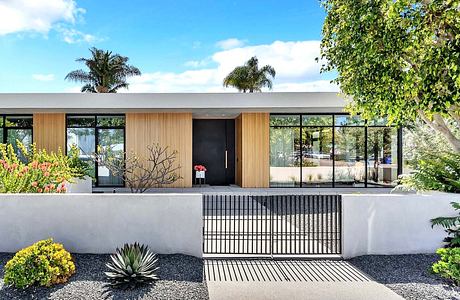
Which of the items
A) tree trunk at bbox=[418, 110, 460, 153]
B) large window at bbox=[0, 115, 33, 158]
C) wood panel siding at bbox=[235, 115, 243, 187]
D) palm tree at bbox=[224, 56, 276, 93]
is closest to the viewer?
tree trunk at bbox=[418, 110, 460, 153]

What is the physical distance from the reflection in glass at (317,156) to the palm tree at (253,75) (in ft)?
47.4

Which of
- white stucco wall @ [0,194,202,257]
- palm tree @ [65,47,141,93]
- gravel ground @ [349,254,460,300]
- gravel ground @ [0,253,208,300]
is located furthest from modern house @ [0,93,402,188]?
palm tree @ [65,47,141,93]

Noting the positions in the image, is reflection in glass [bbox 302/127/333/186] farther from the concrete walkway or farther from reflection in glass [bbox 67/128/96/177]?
reflection in glass [bbox 67/128/96/177]

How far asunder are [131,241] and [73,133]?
919 centimetres

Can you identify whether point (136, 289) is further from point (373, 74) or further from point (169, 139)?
point (169, 139)

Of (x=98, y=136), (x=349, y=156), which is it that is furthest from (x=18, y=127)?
(x=349, y=156)

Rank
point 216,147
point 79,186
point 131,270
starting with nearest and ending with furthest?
Answer: point 131,270 → point 79,186 → point 216,147

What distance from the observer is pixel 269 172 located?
13180 mm

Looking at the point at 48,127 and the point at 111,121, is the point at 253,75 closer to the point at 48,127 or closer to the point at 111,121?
the point at 111,121

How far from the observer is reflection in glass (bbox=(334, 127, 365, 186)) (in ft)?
43.1

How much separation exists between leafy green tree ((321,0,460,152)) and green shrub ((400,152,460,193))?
1.27 meters

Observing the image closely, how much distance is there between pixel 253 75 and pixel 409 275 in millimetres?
23275

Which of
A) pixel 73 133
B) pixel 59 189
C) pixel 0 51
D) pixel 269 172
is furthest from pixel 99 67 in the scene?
pixel 59 189

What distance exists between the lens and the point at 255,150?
43.0 feet
